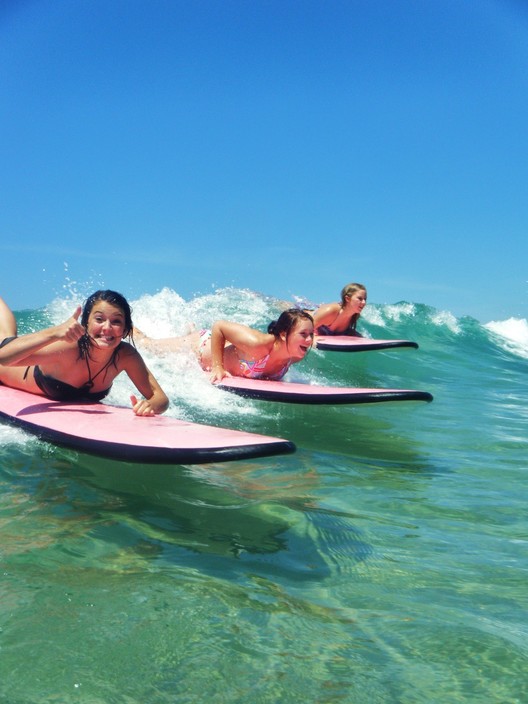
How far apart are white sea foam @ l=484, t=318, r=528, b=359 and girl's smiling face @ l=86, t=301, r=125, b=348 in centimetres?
1500

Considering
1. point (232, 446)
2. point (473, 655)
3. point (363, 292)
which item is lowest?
point (473, 655)

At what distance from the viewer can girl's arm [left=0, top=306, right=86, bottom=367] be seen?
411 cm

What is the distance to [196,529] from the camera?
3459mm

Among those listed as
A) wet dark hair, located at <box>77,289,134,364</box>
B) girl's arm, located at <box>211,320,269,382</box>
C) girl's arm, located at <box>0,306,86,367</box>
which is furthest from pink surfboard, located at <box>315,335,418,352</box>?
girl's arm, located at <box>0,306,86,367</box>

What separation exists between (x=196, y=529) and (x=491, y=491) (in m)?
2.08

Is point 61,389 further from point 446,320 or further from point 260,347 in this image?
point 446,320

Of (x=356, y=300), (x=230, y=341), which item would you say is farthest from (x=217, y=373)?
(x=356, y=300)

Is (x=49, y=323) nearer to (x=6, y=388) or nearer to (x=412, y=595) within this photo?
(x=6, y=388)

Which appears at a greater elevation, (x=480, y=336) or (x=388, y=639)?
(x=480, y=336)

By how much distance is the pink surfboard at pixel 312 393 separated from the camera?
19.8 feet

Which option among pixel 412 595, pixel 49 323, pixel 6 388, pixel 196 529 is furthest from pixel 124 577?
pixel 49 323

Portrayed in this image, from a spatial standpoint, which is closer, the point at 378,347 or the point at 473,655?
the point at 473,655

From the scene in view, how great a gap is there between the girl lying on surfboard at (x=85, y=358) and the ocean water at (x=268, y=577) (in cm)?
53

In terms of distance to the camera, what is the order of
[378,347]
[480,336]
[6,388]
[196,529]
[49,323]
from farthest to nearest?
[480,336] → [49,323] → [378,347] → [6,388] → [196,529]
